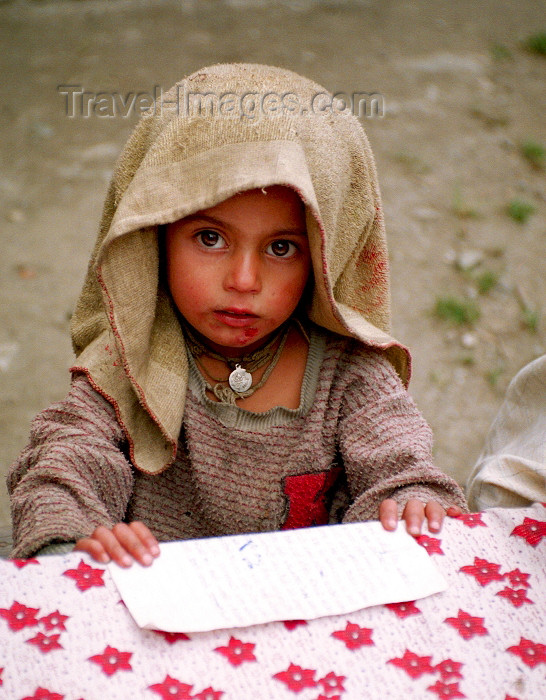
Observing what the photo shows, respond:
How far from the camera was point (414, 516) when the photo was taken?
1308mm

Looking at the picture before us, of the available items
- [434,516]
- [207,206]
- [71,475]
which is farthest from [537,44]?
[71,475]

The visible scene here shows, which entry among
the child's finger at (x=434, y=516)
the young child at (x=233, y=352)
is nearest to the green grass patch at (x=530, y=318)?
the young child at (x=233, y=352)

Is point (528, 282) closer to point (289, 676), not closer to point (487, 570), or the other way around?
point (487, 570)

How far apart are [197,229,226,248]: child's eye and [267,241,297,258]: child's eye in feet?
0.34

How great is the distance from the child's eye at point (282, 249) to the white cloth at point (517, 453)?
2.01 ft

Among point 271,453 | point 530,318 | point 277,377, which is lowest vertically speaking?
point 530,318

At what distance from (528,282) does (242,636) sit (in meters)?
3.14

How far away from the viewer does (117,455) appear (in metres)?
1.57

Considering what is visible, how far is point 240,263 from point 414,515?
22.3 inches

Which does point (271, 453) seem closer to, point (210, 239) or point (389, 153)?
point (210, 239)

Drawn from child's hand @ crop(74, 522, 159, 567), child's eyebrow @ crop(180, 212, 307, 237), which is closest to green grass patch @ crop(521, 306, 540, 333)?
child's eyebrow @ crop(180, 212, 307, 237)

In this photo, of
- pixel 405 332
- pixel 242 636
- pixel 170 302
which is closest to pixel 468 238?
pixel 405 332

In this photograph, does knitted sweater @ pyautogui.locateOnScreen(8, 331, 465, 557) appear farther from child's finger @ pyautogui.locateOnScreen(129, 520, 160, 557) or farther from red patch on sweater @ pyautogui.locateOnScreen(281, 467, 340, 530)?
child's finger @ pyautogui.locateOnScreen(129, 520, 160, 557)

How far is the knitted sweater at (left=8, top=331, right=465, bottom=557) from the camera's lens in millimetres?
1561
